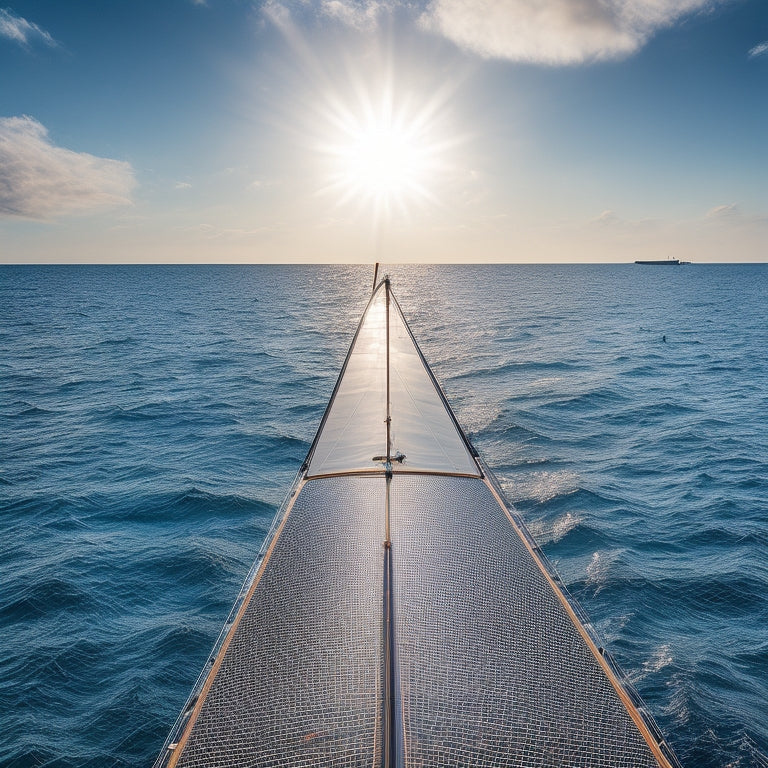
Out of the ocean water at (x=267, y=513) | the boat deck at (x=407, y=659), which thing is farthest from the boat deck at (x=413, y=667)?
the ocean water at (x=267, y=513)

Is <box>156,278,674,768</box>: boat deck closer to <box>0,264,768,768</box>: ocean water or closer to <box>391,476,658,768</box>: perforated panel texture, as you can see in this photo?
<box>391,476,658,768</box>: perforated panel texture

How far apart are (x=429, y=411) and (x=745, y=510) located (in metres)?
7.80

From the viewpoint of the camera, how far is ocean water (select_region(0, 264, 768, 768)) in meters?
6.61

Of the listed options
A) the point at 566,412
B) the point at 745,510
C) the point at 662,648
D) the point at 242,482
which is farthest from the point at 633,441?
the point at 242,482

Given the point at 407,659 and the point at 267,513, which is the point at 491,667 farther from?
the point at 267,513

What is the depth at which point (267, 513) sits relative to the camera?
11.4 meters

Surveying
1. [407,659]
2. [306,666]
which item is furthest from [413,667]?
[306,666]

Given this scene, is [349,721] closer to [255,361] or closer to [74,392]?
[74,392]

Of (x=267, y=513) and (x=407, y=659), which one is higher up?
(x=407, y=659)

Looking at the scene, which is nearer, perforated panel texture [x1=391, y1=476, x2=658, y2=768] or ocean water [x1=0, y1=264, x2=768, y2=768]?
perforated panel texture [x1=391, y1=476, x2=658, y2=768]

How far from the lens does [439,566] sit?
4094 mm

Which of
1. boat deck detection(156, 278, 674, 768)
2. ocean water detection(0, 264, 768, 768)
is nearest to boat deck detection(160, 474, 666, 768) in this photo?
boat deck detection(156, 278, 674, 768)

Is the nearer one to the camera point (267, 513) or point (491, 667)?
point (491, 667)

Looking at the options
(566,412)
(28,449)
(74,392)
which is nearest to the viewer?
(28,449)
